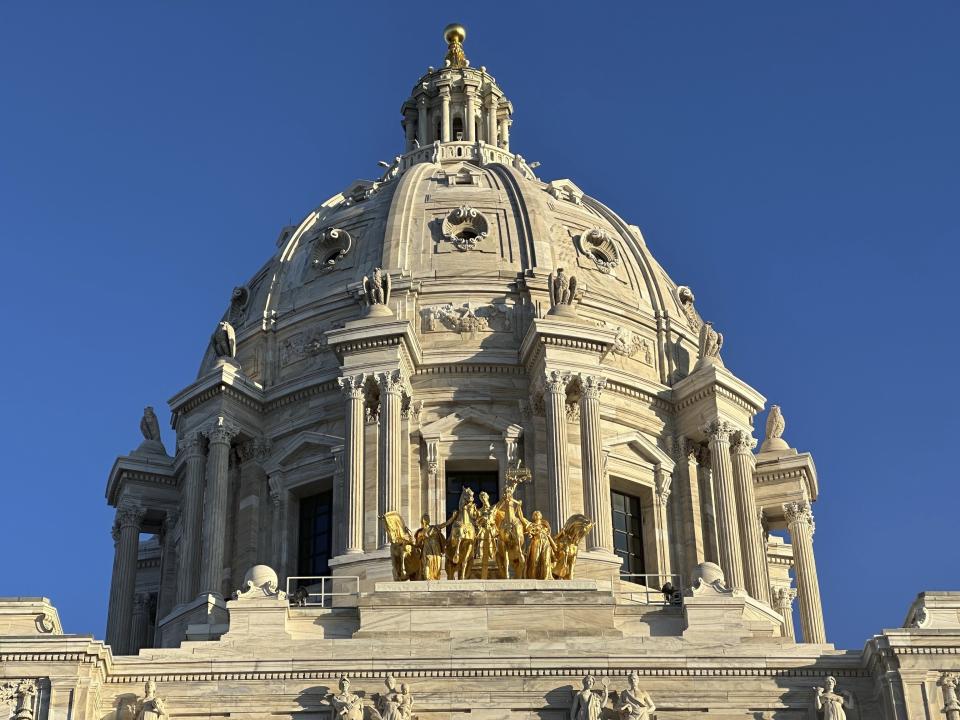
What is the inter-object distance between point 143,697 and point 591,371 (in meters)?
24.4

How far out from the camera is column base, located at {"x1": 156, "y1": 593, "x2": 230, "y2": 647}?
73.2 m

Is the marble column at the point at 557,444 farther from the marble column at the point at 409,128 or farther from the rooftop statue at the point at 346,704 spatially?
the marble column at the point at 409,128

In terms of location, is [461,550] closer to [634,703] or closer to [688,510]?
[634,703]

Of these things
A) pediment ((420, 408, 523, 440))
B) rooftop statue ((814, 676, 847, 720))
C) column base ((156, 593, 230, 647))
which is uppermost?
pediment ((420, 408, 523, 440))

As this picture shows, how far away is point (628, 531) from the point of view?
77562mm

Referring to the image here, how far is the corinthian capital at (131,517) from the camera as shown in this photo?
268 ft

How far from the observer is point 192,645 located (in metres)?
59.1

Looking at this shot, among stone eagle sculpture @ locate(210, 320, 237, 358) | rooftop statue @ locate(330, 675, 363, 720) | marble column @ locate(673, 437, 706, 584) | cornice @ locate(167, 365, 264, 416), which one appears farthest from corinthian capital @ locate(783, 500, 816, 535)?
rooftop statue @ locate(330, 675, 363, 720)

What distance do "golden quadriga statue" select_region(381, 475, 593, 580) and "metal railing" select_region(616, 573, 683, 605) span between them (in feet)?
9.07

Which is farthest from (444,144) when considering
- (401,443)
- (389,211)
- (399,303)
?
(401,443)

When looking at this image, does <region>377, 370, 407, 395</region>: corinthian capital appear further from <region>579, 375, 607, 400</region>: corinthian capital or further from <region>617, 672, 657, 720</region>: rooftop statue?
<region>617, 672, 657, 720</region>: rooftop statue

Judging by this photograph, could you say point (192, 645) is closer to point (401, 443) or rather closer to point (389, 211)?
point (401, 443)

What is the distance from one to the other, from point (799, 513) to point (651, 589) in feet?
35.7

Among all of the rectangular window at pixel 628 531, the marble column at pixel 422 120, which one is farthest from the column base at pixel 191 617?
the marble column at pixel 422 120
